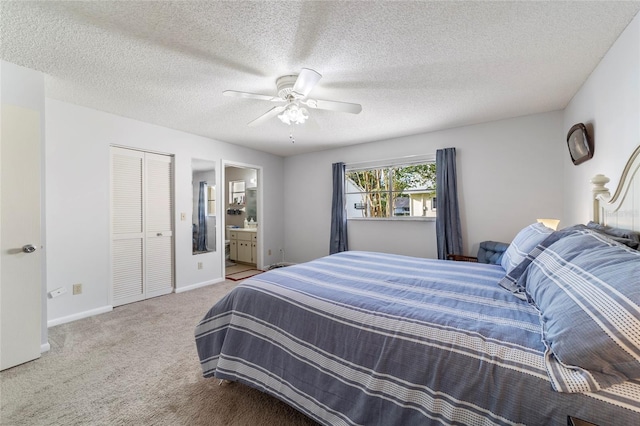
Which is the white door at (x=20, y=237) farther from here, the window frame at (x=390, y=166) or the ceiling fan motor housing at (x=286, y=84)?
the window frame at (x=390, y=166)

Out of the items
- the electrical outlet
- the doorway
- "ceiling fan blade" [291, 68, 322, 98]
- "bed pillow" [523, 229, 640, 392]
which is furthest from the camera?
the doorway

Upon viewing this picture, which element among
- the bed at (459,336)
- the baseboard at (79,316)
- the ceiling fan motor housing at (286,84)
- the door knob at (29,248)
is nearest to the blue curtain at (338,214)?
the ceiling fan motor housing at (286,84)

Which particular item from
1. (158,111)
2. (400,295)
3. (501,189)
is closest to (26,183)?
(158,111)

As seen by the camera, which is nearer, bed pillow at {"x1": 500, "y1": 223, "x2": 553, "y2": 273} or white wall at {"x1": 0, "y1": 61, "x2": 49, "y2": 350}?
bed pillow at {"x1": 500, "y1": 223, "x2": 553, "y2": 273}

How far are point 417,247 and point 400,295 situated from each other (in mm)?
2835

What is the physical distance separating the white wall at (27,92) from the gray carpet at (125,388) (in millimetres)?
412

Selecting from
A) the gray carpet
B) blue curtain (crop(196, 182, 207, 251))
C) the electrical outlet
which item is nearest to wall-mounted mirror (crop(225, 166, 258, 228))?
blue curtain (crop(196, 182, 207, 251))

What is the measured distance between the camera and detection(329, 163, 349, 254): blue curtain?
15.8ft

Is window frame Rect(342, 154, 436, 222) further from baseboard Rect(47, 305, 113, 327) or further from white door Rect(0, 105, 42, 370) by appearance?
white door Rect(0, 105, 42, 370)

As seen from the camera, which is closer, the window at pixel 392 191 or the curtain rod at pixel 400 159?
the curtain rod at pixel 400 159

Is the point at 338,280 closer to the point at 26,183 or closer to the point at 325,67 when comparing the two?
the point at 325,67

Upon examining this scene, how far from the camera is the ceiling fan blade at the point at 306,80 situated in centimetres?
186

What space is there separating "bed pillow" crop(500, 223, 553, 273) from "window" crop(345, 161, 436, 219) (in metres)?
2.03

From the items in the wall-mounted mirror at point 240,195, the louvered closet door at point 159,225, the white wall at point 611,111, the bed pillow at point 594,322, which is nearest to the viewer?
the bed pillow at point 594,322
